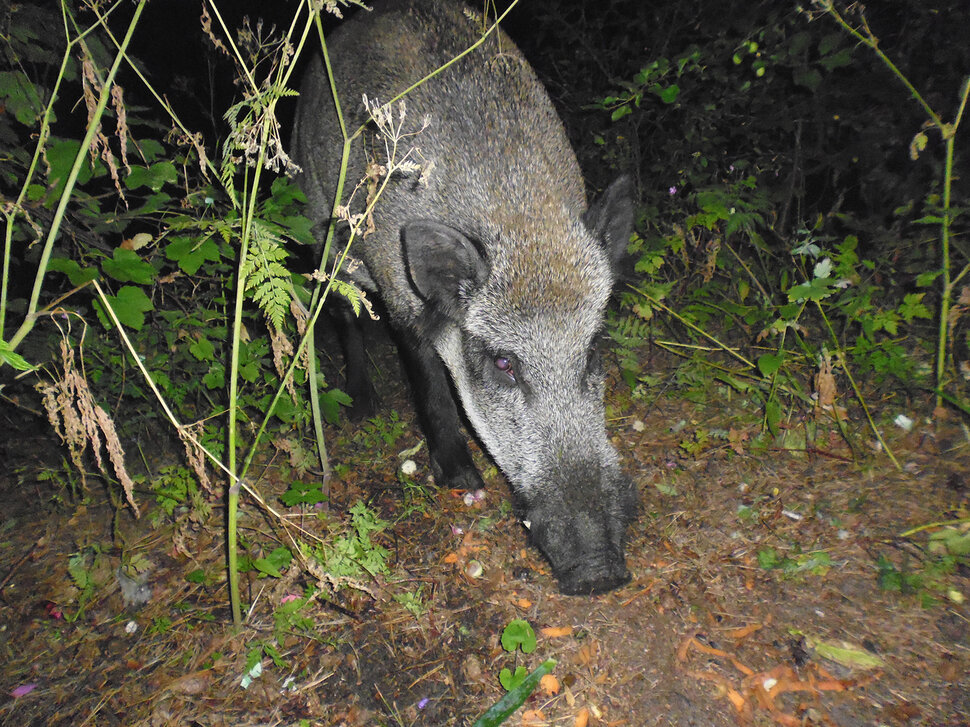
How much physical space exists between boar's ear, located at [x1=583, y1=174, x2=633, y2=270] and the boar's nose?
4.50 feet

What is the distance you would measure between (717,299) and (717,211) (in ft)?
2.43

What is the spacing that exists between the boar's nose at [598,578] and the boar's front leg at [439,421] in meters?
0.95

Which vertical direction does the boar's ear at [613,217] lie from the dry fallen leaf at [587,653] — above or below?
above

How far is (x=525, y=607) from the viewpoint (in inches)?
96.4

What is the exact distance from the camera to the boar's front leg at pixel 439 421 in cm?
314

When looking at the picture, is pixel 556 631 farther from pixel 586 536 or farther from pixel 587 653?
pixel 586 536

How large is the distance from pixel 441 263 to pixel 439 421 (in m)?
0.95

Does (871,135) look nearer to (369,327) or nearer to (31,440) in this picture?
(369,327)

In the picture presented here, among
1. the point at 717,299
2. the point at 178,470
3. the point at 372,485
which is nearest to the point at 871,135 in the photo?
the point at 717,299

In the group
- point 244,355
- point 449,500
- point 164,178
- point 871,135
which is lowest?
point 449,500

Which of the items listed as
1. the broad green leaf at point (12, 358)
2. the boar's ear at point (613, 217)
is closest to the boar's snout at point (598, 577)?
the boar's ear at point (613, 217)

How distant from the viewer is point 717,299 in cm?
398

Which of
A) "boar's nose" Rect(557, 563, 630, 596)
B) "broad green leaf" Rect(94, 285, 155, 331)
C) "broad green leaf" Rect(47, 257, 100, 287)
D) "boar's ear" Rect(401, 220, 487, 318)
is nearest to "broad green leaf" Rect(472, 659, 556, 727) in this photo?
"boar's nose" Rect(557, 563, 630, 596)

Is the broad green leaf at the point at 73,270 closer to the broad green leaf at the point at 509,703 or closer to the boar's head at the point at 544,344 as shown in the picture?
the boar's head at the point at 544,344
